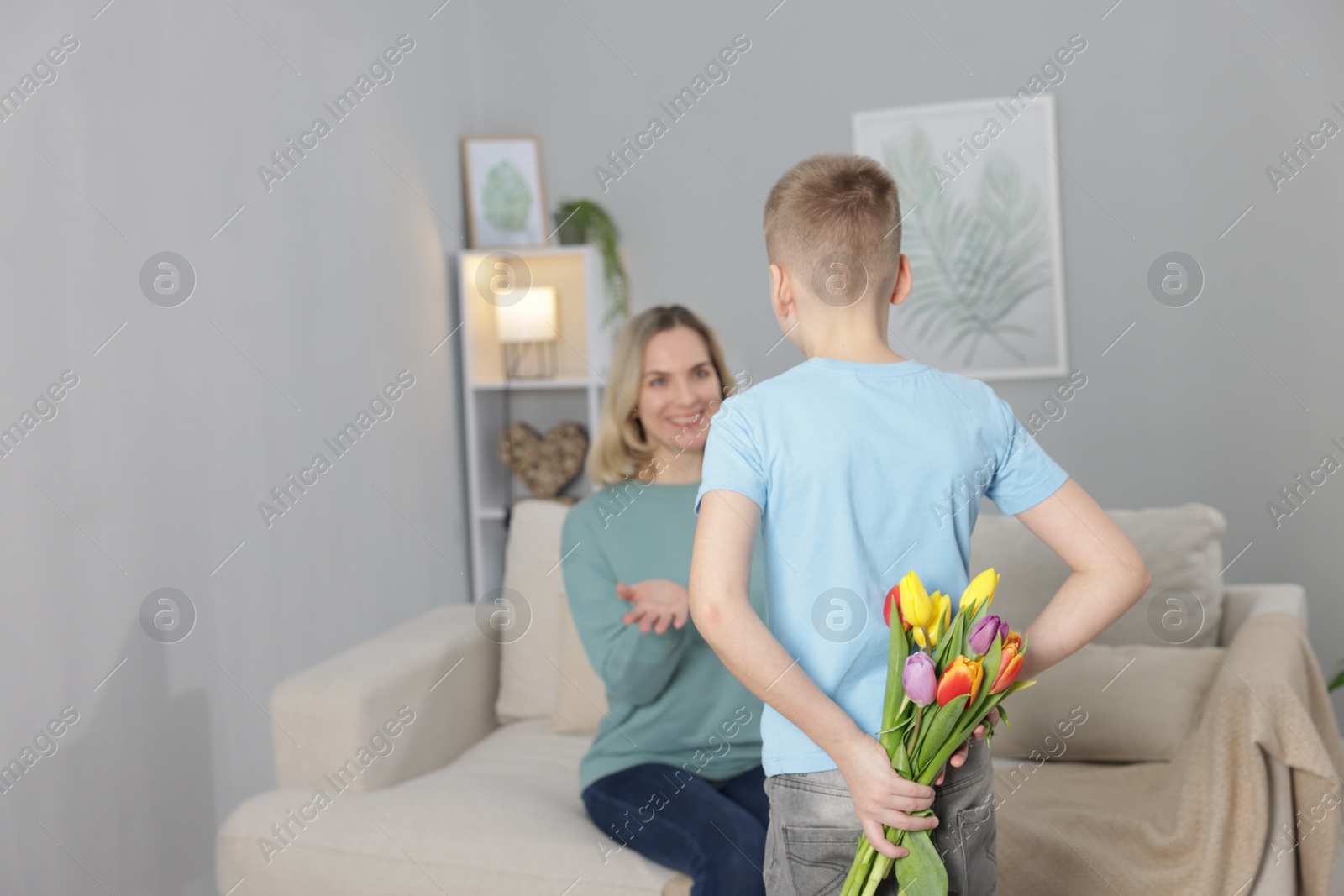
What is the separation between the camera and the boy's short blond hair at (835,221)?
3.36 feet

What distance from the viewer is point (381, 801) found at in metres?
1.91

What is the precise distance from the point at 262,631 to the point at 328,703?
79cm

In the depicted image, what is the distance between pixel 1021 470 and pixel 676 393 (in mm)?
914

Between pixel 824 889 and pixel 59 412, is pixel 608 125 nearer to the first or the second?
pixel 59 412

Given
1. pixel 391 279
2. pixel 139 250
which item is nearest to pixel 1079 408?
→ pixel 391 279

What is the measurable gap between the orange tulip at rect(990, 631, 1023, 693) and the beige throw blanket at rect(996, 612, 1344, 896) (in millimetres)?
790

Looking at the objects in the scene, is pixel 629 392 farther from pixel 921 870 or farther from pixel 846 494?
pixel 921 870

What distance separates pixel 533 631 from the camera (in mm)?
2318

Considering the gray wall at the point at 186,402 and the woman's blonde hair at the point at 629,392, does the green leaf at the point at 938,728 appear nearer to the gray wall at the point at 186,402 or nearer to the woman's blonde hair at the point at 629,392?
the woman's blonde hair at the point at 629,392

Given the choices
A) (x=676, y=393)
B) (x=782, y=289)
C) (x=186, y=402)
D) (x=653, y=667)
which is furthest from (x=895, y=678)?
(x=186, y=402)

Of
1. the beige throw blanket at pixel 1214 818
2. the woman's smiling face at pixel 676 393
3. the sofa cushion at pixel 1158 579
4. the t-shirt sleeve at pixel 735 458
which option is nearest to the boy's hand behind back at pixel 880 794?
the t-shirt sleeve at pixel 735 458

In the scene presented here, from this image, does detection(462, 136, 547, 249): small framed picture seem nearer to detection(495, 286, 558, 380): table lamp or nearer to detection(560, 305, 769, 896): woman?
detection(495, 286, 558, 380): table lamp

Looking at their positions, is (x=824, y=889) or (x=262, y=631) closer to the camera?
(x=824, y=889)

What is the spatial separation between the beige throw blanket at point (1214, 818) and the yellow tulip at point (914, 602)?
2.88 ft
